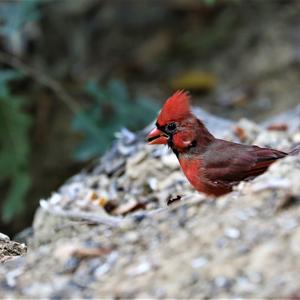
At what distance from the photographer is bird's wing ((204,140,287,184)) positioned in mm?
3635

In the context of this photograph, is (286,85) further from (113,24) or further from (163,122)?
(163,122)

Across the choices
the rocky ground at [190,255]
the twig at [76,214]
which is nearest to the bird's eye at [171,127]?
the twig at [76,214]

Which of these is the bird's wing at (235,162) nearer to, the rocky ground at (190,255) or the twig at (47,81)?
the rocky ground at (190,255)

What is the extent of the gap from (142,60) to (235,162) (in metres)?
4.92

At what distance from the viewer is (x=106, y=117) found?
246 inches

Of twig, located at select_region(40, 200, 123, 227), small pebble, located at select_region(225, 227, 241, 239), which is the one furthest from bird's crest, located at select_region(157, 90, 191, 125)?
small pebble, located at select_region(225, 227, 241, 239)

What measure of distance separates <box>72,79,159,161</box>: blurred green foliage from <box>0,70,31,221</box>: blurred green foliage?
384mm

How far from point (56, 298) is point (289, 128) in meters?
2.78

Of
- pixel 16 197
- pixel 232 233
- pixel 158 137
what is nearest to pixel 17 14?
pixel 16 197

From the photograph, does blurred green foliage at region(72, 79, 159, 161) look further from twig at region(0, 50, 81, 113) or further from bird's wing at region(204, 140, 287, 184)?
bird's wing at region(204, 140, 287, 184)

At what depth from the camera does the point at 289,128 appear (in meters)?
5.01

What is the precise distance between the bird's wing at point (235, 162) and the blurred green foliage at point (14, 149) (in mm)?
2440

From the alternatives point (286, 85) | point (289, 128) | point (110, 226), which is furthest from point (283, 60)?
point (110, 226)

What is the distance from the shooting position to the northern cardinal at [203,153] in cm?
365
